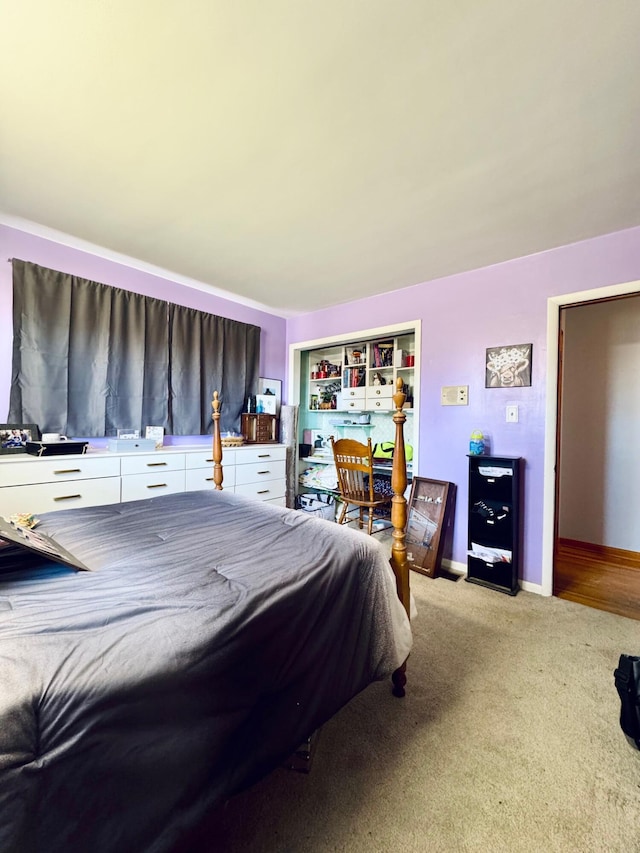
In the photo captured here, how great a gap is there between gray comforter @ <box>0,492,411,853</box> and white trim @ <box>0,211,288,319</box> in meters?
2.18

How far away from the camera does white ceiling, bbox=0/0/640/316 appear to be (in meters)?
1.17

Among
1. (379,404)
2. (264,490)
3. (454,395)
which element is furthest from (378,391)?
(264,490)

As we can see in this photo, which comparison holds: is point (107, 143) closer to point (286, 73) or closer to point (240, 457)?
point (286, 73)

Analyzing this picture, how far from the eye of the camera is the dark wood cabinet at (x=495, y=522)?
260 centimetres

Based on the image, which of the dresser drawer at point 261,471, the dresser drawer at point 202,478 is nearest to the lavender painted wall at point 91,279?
the dresser drawer at point 261,471

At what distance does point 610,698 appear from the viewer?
1.58 m

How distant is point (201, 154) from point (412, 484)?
280cm

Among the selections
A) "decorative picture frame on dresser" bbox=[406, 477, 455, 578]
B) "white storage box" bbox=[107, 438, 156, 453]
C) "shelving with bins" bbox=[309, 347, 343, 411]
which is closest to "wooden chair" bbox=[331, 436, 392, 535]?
"decorative picture frame on dresser" bbox=[406, 477, 455, 578]

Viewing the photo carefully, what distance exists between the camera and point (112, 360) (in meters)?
2.92

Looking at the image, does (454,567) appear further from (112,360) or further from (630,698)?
(112,360)

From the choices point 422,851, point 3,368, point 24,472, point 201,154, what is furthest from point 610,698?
point 3,368

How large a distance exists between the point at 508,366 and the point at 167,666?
2.82 metres

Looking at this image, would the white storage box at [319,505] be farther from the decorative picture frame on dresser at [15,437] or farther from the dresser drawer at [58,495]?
the decorative picture frame on dresser at [15,437]

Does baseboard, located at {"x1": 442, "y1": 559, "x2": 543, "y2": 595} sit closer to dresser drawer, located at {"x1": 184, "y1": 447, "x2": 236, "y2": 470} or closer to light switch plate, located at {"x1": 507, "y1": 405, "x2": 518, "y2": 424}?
light switch plate, located at {"x1": 507, "y1": 405, "x2": 518, "y2": 424}
